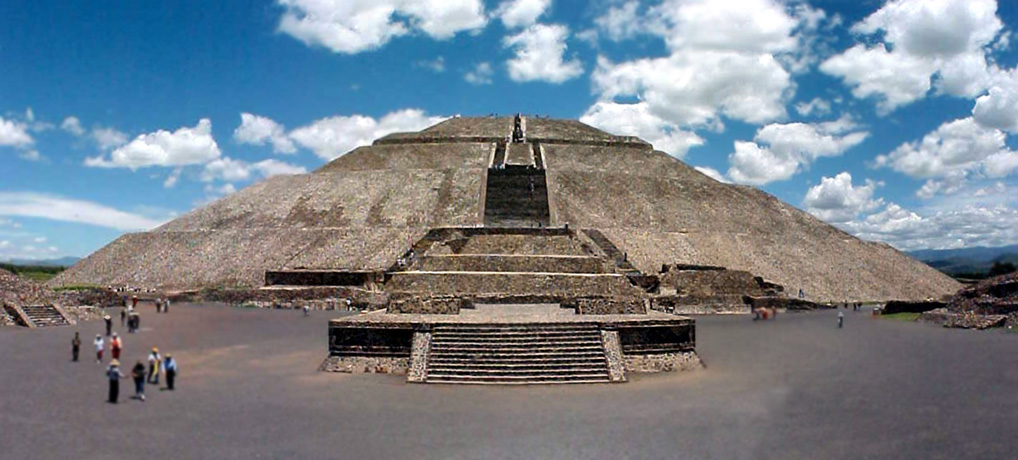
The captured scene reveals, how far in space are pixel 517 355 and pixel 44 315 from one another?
16.4 m

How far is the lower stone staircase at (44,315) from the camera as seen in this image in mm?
21984

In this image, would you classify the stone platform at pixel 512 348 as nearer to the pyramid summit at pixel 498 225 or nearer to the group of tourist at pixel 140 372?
the group of tourist at pixel 140 372

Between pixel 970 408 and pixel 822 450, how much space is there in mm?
3359

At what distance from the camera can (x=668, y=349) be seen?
1432 cm

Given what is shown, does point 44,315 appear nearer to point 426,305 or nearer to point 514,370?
point 426,305

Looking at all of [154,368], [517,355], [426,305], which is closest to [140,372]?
[154,368]

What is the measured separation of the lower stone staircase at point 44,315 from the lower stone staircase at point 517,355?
14.2 metres

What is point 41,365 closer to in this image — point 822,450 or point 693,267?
point 822,450

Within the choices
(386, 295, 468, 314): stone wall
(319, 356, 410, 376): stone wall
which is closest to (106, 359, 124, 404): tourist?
(319, 356, 410, 376): stone wall

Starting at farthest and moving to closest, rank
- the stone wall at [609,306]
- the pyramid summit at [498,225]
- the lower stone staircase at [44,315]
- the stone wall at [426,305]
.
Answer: the pyramid summit at [498,225]
the lower stone staircase at [44,315]
the stone wall at [609,306]
the stone wall at [426,305]

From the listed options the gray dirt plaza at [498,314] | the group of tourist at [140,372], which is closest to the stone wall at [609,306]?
the gray dirt plaza at [498,314]

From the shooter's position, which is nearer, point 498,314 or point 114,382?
point 114,382

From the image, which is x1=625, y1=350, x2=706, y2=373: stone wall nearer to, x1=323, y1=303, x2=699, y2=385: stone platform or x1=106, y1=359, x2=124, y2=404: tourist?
x1=323, y1=303, x2=699, y2=385: stone platform

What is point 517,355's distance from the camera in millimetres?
13156
